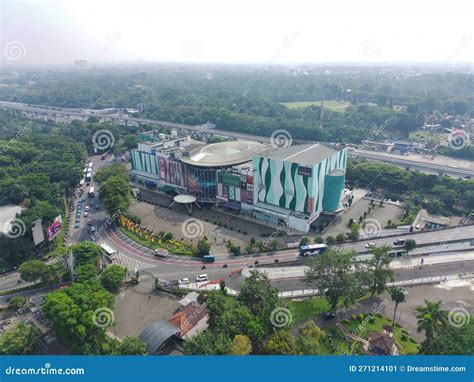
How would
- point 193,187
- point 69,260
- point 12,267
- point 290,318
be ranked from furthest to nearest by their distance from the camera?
point 193,187 < point 12,267 < point 69,260 < point 290,318

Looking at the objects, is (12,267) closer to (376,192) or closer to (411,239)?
(411,239)

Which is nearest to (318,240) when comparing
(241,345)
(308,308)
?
(308,308)

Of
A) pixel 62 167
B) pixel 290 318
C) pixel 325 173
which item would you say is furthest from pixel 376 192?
pixel 62 167

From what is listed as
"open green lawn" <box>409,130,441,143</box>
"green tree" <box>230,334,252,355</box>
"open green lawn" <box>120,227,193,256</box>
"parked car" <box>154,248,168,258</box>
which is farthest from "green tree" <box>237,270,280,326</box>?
"open green lawn" <box>409,130,441,143</box>

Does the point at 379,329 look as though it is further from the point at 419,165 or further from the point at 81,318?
the point at 419,165

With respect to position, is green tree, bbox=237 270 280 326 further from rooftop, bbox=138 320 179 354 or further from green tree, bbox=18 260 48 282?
green tree, bbox=18 260 48 282

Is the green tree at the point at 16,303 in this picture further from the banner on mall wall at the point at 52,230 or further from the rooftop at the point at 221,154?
the rooftop at the point at 221,154
